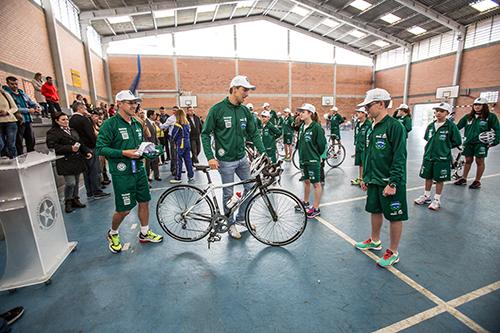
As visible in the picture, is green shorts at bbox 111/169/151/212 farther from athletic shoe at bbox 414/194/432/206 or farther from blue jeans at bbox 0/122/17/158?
athletic shoe at bbox 414/194/432/206

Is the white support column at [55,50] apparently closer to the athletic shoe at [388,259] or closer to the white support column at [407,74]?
the athletic shoe at [388,259]

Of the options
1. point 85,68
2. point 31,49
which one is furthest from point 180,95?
point 31,49

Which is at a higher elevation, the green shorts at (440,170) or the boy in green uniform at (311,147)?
the boy in green uniform at (311,147)

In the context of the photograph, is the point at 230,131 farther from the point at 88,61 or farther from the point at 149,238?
the point at 88,61

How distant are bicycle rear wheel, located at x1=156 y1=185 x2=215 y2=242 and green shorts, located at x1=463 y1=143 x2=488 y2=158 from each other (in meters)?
5.97

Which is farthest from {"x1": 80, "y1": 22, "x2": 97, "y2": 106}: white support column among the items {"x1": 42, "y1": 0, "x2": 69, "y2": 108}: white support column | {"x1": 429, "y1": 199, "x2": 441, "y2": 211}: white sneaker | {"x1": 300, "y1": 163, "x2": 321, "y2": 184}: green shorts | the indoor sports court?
{"x1": 429, "y1": 199, "x2": 441, "y2": 211}: white sneaker

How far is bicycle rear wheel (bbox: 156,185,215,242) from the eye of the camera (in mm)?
3213

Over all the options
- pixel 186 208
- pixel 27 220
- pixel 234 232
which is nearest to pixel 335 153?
pixel 234 232

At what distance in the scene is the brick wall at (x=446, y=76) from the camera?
1722 centimetres

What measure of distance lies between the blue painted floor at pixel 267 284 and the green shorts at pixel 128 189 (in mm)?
711

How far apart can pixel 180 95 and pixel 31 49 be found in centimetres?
1229

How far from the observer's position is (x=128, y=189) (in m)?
2.99

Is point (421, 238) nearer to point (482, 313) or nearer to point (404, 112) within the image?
point (482, 313)

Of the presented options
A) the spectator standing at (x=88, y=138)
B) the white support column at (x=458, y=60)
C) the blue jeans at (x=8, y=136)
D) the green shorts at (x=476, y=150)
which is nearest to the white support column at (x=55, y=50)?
the blue jeans at (x=8, y=136)
